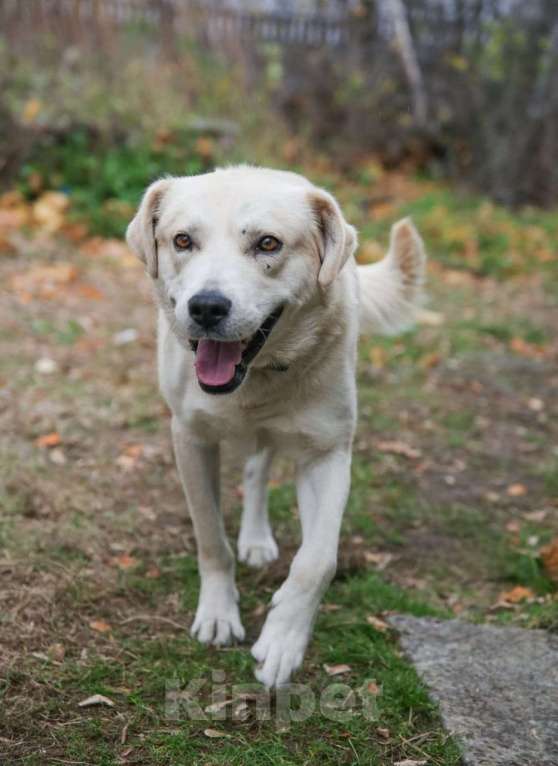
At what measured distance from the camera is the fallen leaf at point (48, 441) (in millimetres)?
4469

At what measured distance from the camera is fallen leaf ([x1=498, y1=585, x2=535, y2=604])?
350cm

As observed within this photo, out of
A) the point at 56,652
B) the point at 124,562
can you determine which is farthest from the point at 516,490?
the point at 56,652

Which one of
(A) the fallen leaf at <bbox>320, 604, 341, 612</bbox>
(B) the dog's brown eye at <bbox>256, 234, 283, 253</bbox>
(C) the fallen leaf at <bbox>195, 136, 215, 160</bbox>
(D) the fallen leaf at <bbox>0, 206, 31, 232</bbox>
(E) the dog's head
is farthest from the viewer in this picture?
(C) the fallen leaf at <bbox>195, 136, 215, 160</bbox>

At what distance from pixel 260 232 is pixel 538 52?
9516 mm

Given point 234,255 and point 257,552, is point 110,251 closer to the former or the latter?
point 257,552

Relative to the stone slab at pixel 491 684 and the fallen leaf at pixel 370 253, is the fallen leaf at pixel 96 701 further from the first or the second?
the fallen leaf at pixel 370 253

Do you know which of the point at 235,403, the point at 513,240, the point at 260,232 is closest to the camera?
the point at 260,232

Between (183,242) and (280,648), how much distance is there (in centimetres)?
133

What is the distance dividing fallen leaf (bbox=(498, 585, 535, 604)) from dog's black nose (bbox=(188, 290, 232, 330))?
1.78 m

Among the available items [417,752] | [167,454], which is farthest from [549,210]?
[417,752]

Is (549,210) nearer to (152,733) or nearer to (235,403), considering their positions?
(235,403)

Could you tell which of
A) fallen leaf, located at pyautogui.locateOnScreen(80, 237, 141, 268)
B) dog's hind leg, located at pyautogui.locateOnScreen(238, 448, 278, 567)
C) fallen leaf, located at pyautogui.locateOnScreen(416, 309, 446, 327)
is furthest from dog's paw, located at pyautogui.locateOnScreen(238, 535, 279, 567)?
fallen leaf, located at pyautogui.locateOnScreen(80, 237, 141, 268)

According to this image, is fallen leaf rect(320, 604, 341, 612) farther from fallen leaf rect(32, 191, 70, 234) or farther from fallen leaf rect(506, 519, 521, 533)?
fallen leaf rect(32, 191, 70, 234)

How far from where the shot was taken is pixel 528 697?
273 centimetres
